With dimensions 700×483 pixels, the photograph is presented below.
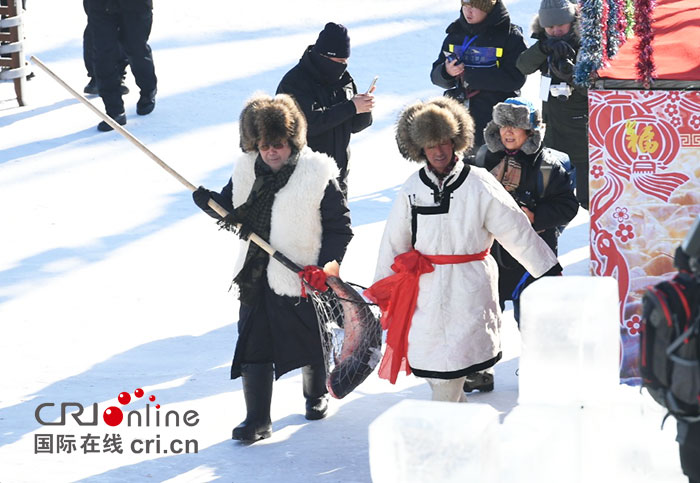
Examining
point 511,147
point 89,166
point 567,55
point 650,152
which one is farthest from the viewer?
point 89,166

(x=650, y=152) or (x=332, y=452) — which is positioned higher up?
(x=650, y=152)

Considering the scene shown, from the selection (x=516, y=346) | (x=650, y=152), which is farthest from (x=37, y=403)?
(x=650, y=152)

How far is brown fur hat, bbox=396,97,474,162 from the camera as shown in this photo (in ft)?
15.8

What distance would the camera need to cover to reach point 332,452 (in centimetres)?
519

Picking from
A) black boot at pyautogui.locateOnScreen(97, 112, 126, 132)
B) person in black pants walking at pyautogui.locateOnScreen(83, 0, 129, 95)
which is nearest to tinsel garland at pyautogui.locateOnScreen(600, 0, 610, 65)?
black boot at pyautogui.locateOnScreen(97, 112, 126, 132)

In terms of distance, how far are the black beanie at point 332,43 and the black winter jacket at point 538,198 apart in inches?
49.3

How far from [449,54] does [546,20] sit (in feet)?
2.42

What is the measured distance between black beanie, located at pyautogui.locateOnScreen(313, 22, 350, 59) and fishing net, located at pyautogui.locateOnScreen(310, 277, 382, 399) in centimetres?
164

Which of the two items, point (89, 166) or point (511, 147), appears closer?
point (511, 147)

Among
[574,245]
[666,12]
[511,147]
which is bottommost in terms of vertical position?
[574,245]

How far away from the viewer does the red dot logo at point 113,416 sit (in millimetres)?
5546

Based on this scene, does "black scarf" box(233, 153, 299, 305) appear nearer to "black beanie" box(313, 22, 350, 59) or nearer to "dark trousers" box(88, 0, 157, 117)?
"black beanie" box(313, 22, 350, 59)

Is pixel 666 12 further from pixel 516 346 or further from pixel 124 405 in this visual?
pixel 124 405

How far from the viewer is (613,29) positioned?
5.30 meters
